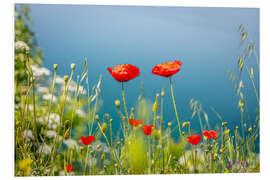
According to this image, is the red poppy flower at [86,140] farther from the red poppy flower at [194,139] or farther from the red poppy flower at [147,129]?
the red poppy flower at [194,139]

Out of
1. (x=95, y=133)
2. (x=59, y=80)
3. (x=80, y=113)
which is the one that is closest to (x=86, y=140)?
(x=95, y=133)

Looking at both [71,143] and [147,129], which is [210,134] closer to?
[147,129]

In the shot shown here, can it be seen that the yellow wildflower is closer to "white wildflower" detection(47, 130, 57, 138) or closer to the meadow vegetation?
the meadow vegetation

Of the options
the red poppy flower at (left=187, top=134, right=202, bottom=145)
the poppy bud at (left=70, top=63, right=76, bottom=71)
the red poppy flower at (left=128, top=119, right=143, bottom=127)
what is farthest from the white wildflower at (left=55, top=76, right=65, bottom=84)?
the red poppy flower at (left=187, top=134, right=202, bottom=145)

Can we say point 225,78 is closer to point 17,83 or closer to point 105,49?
point 105,49
